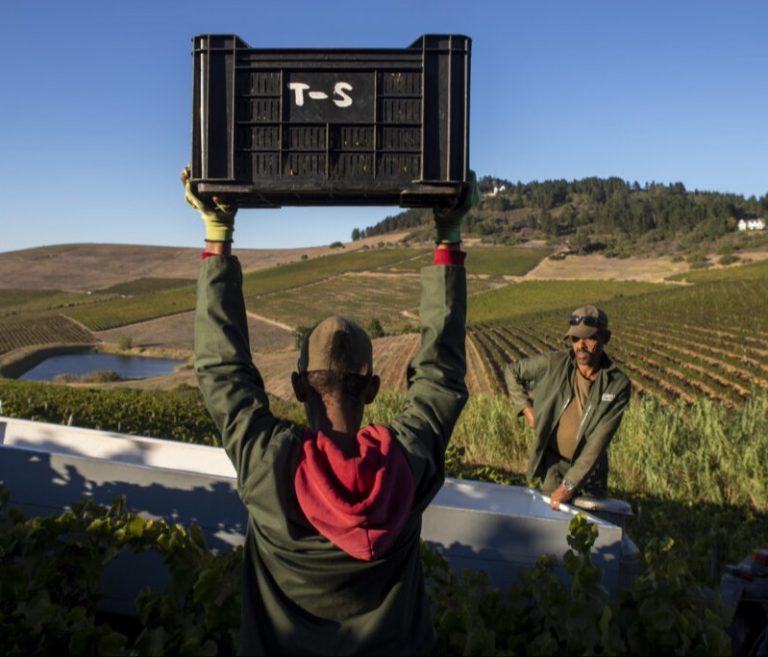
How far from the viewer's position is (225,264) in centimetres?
196

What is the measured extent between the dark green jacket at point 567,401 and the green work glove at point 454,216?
2.04m

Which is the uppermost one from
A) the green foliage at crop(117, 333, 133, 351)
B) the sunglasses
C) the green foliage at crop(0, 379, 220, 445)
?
the sunglasses

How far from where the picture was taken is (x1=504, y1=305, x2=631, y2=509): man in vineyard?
156 inches

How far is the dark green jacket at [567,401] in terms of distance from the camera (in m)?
3.93

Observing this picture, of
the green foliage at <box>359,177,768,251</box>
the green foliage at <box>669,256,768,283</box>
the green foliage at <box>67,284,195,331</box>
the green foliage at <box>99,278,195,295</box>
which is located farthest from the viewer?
the green foliage at <box>359,177,768,251</box>

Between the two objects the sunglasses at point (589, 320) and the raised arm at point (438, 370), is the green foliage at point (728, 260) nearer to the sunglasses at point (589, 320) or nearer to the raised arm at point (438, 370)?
the sunglasses at point (589, 320)

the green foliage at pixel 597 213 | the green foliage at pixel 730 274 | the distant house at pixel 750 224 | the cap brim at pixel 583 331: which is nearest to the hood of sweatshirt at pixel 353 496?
the cap brim at pixel 583 331

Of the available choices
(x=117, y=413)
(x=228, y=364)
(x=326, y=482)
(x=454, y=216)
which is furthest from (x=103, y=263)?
(x=326, y=482)

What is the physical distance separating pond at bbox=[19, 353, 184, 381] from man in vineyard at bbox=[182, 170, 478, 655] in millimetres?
44662

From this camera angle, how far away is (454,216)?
2203mm

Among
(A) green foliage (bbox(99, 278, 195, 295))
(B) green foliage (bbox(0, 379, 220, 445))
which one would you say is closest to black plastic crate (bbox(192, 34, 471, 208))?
(B) green foliage (bbox(0, 379, 220, 445))

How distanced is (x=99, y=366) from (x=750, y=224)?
109m

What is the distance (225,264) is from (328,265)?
307 feet

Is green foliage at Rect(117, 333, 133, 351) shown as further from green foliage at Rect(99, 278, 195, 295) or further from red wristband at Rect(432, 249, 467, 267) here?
red wristband at Rect(432, 249, 467, 267)
